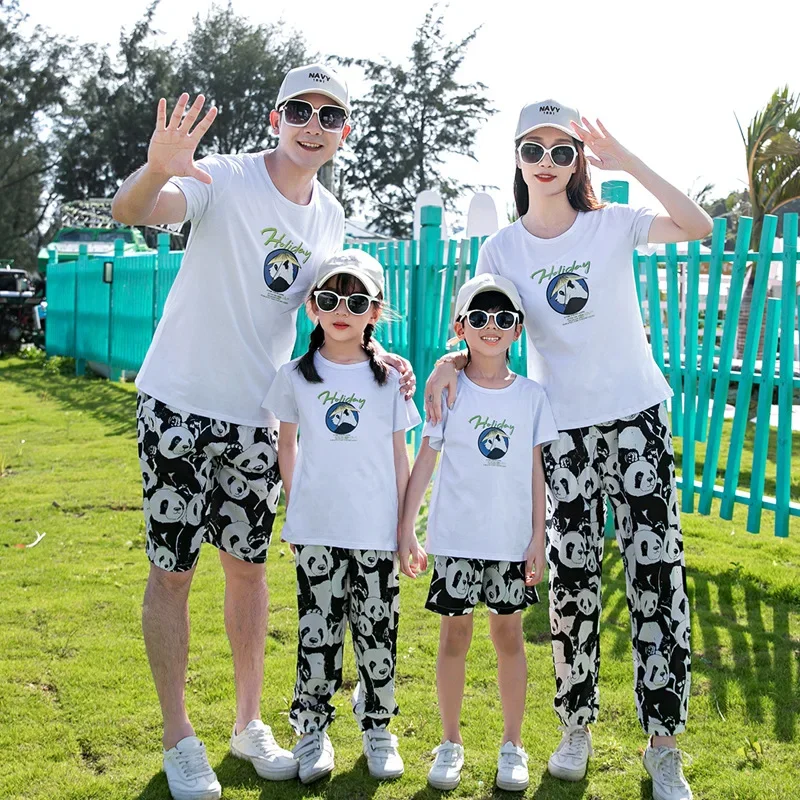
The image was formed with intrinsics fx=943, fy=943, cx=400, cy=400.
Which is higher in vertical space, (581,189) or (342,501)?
(581,189)

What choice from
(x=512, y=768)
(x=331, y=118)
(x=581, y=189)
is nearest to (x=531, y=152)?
(x=581, y=189)

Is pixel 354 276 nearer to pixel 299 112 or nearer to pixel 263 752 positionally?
pixel 299 112

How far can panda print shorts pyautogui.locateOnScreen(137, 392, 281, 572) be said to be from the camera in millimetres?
2959

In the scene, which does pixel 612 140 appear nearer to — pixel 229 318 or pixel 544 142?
pixel 544 142

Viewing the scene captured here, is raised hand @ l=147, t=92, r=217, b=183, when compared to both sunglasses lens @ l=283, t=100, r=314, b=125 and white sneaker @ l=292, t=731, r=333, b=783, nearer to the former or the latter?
sunglasses lens @ l=283, t=100, r=314, b=125

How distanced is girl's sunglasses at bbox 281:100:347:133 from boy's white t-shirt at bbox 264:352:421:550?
2.57ft

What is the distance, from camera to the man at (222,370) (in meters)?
2.96

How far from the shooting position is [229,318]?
9.82 feet

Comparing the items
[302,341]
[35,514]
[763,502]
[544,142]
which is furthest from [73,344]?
[544,142]

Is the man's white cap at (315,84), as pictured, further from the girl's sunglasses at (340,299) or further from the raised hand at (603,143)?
the raised hand at (603,143)

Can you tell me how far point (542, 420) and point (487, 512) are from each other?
0.34 meters

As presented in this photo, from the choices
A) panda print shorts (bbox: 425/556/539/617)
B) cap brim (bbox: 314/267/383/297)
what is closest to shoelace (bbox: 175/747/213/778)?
panda print shorts (bbox: 425/556/539/617)

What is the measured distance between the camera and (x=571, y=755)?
3.14 metres

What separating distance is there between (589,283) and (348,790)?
5.85 feet
